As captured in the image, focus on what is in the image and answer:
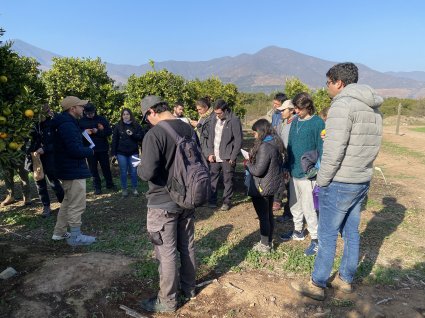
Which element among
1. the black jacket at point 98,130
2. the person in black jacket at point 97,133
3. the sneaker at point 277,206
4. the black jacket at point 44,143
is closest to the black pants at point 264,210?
the sneaker at point 277,206

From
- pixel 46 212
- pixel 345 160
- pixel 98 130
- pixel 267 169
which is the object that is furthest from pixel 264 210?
pixel 98 130

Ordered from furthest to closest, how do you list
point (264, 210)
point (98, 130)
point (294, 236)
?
1. point (98, 130)
2. point (294, 236)
3. point (264, 210)

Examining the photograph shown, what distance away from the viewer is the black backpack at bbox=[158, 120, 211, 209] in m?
3.12

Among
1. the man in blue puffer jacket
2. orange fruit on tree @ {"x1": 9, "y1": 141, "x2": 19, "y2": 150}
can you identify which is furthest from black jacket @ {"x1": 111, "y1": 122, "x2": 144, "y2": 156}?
orange fruit on tree @ {"x1": 9, "y1": 141, "x2": 19, "y2": 150}

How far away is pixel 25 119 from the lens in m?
4.10

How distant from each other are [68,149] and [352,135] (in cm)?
357

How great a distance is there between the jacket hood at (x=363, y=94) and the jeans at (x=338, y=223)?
0.78 meters

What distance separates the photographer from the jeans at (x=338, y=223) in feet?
11.2

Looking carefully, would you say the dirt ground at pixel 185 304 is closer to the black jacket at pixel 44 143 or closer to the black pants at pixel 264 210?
the black pants at pixel 264 210

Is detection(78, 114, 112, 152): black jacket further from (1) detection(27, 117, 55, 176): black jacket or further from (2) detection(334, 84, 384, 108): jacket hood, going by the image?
(2) detection(334, 84, 384, 108): jacket hood

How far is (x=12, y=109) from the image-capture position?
13.0 feet

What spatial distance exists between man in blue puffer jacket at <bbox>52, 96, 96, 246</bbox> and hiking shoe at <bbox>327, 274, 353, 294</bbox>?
3382 millimetres

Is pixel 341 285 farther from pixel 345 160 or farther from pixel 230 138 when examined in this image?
pixel 230 138

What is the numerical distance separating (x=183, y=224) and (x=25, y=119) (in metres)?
2.27
